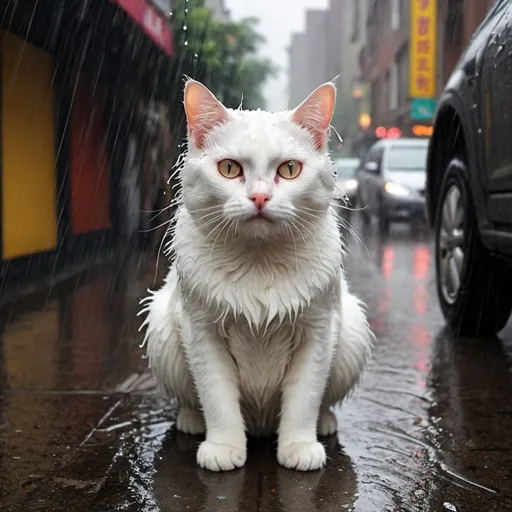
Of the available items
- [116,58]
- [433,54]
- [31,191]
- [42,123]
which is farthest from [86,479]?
[433,54]

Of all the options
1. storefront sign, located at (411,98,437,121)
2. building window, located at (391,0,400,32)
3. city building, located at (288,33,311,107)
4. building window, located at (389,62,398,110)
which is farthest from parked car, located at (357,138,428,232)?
city building, located at (288,33,311,107)

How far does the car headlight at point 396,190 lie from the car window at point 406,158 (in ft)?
2.17

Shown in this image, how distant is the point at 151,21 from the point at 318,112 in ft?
24.6

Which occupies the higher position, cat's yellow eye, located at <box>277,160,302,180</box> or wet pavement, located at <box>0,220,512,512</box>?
cat's yellow eye, located at <box>277,160,302,180</box>

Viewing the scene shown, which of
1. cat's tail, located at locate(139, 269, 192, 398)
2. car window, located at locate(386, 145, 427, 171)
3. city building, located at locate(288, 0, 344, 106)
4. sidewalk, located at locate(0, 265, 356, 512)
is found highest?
city building, located at locate(288, 0, 344, 106)

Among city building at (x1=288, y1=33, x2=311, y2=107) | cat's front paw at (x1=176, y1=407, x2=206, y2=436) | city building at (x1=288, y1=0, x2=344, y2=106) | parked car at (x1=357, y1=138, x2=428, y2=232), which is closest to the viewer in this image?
cat's front paw at (x1=176, y1=407, x2=206, y2=436)

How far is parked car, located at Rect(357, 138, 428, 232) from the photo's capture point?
1490cm

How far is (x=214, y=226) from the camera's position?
2588 millimetres

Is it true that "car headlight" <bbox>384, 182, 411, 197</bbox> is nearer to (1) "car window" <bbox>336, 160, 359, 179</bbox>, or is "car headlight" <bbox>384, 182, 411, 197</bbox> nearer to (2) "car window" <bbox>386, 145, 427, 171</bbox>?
(2) "car window" <bbox>386, 145, 427, 171</bbox>

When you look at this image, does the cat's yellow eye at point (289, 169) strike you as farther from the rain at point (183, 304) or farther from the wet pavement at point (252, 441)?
the wet pavement at point (252, 441)

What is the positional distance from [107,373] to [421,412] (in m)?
1.84

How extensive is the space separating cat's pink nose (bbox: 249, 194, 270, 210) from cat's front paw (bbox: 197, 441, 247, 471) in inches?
36.7

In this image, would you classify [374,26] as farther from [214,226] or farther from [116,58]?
[214,226]

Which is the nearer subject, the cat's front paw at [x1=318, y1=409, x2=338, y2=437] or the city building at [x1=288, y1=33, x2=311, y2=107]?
the cat's front paw at [x1=318, y1=409, x2=338, y2=437]
